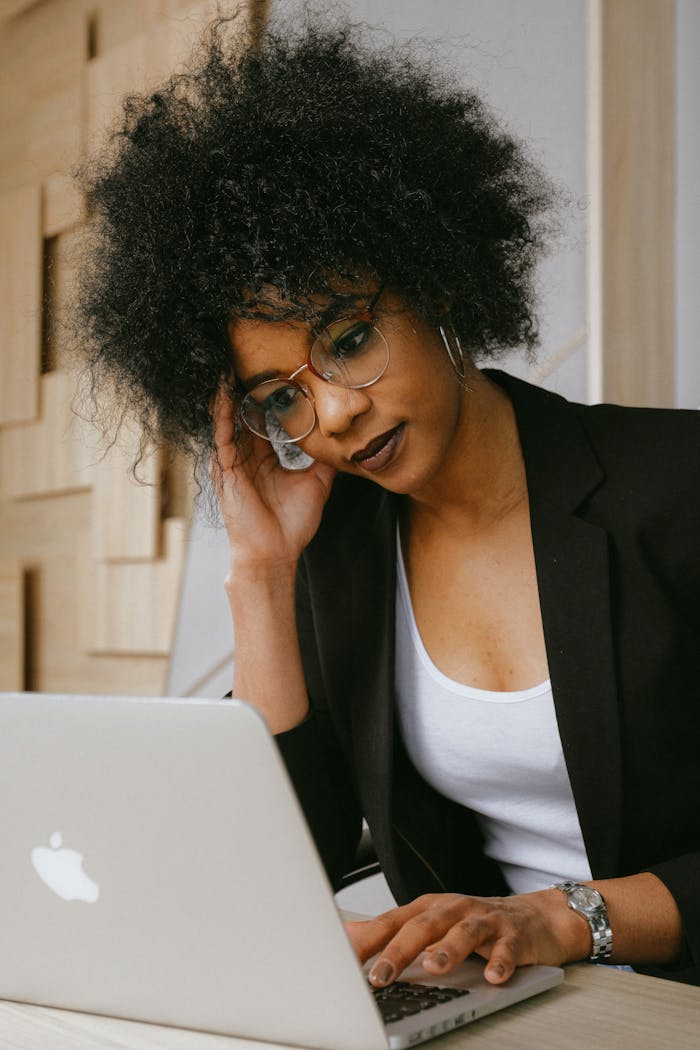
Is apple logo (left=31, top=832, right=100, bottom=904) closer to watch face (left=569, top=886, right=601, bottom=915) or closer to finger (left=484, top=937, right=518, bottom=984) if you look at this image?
finger (left=484, top=937, right=518, bottom=984)

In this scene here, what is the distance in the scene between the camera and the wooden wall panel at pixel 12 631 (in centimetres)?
340

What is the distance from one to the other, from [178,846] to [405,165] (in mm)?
913

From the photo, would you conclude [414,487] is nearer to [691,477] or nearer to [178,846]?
[691,477]

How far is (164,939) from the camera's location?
2.52ft

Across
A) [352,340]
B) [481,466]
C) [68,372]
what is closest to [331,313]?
[352,340]

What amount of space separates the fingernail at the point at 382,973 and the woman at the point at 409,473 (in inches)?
13.5

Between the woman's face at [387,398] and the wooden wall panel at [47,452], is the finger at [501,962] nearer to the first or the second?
the woman's face at [387,398]

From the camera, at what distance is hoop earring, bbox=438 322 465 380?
4.57 ft

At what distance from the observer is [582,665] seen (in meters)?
1.31

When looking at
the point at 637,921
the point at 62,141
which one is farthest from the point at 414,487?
the point at 62,141

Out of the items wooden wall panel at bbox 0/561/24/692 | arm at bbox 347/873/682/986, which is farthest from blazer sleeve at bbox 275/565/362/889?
wooden wall panel at bbox 0/561/24/692

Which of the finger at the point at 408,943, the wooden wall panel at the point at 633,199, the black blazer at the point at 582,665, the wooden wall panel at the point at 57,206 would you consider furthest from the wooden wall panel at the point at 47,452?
the finger at the point at 408,943

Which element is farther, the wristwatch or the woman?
the woman

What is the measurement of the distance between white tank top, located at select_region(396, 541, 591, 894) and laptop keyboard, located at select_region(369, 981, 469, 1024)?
0.52 metres
